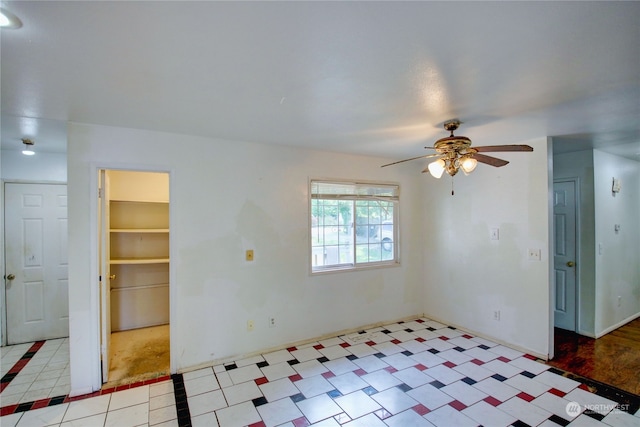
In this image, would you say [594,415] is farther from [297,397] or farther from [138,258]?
[138,258]

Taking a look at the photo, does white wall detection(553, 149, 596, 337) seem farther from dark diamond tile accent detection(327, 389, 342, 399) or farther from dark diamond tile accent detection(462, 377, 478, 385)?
Answer: dark diamond tile accent detection(327, 389, 342, 399)

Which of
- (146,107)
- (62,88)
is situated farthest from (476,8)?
(62,88)

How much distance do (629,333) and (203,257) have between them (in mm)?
5351

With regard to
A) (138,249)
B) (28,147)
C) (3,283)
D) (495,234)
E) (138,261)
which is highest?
(28,147)

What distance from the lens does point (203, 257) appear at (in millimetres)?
3051

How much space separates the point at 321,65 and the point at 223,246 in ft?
7.16

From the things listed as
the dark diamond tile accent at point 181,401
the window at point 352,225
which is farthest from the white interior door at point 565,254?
the dark diamond tile accent at point 181,401

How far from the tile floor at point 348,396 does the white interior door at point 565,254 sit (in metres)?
1.38

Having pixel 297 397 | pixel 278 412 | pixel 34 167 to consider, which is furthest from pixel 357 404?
pixel 34 167

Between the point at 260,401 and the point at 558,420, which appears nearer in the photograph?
the point at 558,420

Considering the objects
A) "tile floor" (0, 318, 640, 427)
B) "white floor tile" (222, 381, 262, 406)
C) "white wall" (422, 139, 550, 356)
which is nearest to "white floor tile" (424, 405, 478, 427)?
"tile floor" (0, 318, 640, 427)

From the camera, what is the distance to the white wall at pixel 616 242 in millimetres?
3822

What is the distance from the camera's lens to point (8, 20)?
1.20 meters

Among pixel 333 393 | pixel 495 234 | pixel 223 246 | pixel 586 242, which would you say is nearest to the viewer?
pixel 333 393
